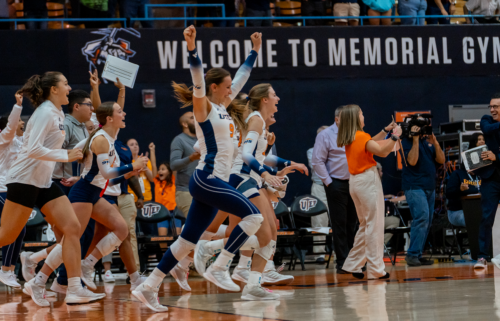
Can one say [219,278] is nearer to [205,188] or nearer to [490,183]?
[205,188]

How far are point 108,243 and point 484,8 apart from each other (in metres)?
10.5

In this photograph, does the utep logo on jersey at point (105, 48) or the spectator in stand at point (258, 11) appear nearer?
the utep logo on jersey at point (105, 48)

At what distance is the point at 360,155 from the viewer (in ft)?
23.5

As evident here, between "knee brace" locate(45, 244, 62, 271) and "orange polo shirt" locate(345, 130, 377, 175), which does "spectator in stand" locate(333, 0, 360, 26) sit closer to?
"orange polo shirt" locate(345, 130, 377, 175)

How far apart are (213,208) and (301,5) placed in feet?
29.5

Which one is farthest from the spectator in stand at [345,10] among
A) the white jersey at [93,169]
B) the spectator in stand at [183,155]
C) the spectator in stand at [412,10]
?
the white jersey at [93,169]

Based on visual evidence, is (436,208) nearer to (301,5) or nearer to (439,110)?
(439,110)

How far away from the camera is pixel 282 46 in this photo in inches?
499

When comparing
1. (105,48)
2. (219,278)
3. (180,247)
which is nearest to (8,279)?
(219,278)

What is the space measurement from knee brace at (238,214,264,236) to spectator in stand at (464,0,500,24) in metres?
10.3

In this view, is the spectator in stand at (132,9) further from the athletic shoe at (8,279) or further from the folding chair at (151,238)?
the athletic shoe at (8,279)

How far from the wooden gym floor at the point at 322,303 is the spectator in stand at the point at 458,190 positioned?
2.40m

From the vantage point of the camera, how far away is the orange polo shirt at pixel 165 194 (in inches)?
433

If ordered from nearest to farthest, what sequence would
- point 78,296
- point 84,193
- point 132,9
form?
1. point 78,296
2. point 84,193
3. point 132,9
